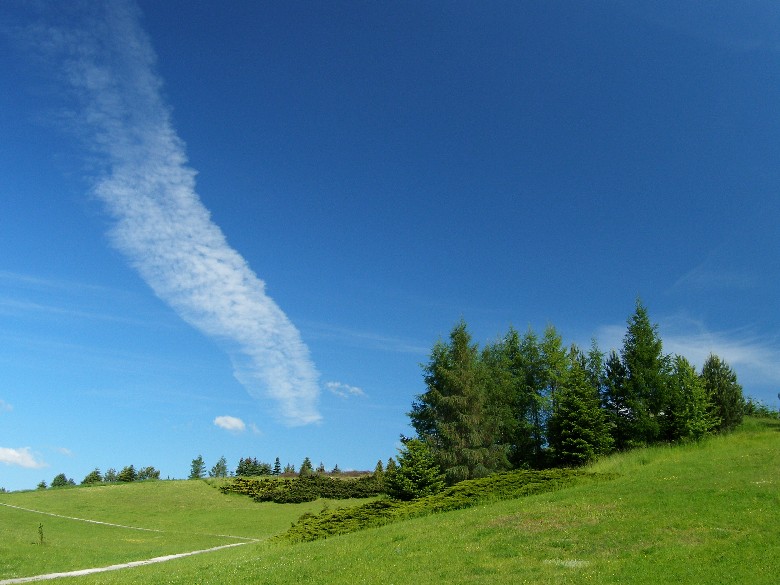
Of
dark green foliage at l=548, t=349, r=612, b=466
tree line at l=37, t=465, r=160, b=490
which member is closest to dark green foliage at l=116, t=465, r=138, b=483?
tree line at l=37, t=465, r=160, b=490

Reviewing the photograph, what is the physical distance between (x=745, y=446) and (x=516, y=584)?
28919 mm

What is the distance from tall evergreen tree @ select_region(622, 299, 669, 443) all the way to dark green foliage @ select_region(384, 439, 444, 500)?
18027 millimetres

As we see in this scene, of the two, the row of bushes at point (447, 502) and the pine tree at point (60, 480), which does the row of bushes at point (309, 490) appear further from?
the pine tree at point (60, 480)

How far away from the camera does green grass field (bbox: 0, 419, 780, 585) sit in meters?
15.4

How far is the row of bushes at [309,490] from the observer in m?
71.4

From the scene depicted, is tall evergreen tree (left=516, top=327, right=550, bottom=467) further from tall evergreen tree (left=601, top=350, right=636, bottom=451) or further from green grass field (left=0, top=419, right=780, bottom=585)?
green grass field (left=0, top=419, right=780, bottom=585)

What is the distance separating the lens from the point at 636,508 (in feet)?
71.2

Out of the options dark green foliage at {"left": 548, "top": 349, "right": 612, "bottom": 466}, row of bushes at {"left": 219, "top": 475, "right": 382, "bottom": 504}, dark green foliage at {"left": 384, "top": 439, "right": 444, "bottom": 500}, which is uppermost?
dark green foliage at {"left": 548, "top": 349, "right": 612, "bottom": 466}

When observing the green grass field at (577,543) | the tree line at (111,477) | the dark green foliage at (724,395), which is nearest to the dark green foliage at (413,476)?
the green grass field at (577,543)

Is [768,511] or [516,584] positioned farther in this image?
[768,511]

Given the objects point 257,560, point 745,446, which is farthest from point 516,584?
point 745,446

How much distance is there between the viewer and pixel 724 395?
5519cm

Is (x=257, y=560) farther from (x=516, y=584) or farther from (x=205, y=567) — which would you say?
(x=516, y=584)

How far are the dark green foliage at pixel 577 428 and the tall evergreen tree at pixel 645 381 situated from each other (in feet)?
14.0
